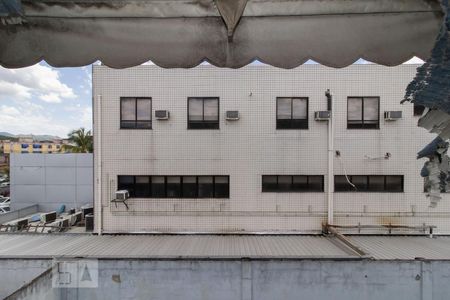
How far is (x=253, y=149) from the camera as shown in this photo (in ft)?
25.4

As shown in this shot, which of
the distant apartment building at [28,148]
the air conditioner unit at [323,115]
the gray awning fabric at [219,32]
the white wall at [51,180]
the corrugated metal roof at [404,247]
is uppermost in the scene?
the air conditioner unit at [323,115]

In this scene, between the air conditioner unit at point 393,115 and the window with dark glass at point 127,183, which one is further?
the window with dark glass at point 127,183

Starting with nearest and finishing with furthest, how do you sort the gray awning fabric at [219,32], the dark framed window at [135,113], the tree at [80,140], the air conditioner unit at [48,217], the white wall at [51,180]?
the gray awning fabric at [219,32] < the dark framed window at [135,113] < the air conditioner unit at [48,217] < the white wall at [51,180] < the tree at [80,140]

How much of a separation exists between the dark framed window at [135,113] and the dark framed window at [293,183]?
4.11 metres

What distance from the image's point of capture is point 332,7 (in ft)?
4.97

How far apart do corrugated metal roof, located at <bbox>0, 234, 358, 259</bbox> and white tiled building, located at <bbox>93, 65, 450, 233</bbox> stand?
0.44 meters

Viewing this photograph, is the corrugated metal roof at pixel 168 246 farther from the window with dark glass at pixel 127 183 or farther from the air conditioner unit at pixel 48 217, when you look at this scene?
the air conditioner unit at pixel 48 217

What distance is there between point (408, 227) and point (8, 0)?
995 centimetres

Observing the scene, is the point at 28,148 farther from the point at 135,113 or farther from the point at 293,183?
the point at 293,183

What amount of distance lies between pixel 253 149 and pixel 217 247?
10.1 feet

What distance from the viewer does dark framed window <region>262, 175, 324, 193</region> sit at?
776cm

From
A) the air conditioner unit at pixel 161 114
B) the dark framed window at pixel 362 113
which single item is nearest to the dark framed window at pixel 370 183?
the dark framed window at pixel 362 113

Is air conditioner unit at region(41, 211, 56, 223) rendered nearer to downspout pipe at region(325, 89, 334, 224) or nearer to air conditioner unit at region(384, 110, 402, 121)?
downspout pipe at region(325, 89, 334, 224)

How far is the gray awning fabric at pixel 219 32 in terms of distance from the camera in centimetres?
150
